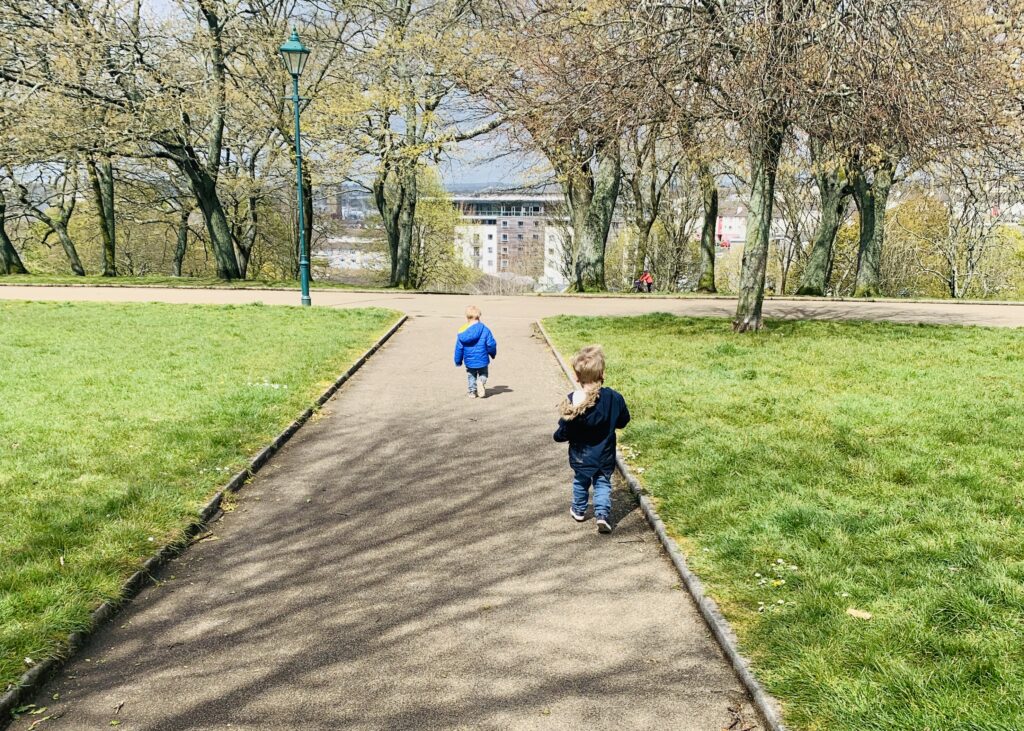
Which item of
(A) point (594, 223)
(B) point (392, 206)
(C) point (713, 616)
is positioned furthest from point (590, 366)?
(B) point (392, 206)

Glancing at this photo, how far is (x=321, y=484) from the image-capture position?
613 cm

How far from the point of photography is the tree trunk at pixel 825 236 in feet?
88.8

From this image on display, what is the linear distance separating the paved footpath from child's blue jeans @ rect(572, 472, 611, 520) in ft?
0.51

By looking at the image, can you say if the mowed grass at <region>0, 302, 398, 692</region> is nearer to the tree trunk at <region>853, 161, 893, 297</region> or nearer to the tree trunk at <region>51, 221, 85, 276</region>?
the tree trunk at <region>853, 161, 893, 297</region>

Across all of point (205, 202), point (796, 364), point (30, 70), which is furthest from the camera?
point (205, 202)

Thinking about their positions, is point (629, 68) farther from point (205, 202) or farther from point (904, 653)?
point (205, 202)

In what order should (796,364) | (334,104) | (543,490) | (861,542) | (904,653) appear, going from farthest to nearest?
1. (334,104)
2. (796,364)
3. (543,490)
4. (861,542)
5. (904,653)

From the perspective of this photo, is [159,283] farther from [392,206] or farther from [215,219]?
[392,206]

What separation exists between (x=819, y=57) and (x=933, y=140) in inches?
108

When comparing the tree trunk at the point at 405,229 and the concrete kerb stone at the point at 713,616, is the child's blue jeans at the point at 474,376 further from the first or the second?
the tree trunk at the point at 405,229

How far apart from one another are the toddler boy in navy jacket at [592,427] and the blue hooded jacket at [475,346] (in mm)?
3960

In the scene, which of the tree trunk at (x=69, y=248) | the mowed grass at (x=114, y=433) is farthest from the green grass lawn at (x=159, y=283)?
the mowed grass at (x=114, y=433)

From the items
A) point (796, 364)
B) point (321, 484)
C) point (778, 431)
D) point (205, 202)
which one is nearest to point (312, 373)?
point (321, 484)

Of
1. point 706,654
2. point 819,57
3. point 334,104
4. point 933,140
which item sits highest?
point 334,104
